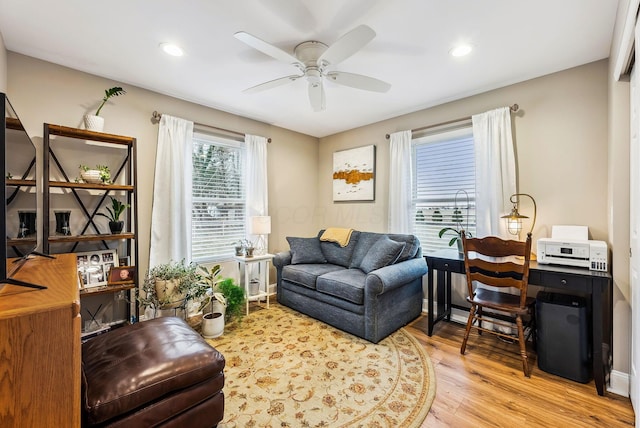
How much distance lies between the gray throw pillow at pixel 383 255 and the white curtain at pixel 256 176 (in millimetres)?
1563

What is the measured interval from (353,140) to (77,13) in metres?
3.27

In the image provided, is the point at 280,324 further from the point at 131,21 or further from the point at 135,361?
the point at 131,21

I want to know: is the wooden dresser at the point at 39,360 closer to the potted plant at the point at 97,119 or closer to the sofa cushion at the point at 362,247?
the potted plant at the point at 97,119

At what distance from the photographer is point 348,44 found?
1.74 metres

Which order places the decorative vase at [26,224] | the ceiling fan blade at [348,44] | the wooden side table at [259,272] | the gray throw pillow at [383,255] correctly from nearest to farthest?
the decorative vase at [26,224]
the ceiling fan blade at [348,44]
the gray throw pillow at [383,255]
the wooden side table at [259,272]

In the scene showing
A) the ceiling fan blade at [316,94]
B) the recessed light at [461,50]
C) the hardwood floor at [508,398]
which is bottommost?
the hardwood floor at [508,398]

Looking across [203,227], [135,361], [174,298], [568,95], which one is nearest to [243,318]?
[174,298]

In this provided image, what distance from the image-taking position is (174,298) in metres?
2.66

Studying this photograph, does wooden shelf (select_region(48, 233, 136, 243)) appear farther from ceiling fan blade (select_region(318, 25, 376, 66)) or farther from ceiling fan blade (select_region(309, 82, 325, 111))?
ceiling fan blade (select_region(318, 25, 376, 66))

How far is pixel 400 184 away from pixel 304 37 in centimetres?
213

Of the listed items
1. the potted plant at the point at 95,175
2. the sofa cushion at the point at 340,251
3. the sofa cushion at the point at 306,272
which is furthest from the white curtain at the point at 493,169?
the potted plant at the point at 95,175

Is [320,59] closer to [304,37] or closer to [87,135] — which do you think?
[304,37]

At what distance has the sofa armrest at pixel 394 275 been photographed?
2.58 metres

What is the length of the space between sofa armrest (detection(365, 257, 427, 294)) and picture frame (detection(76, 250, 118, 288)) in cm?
241
